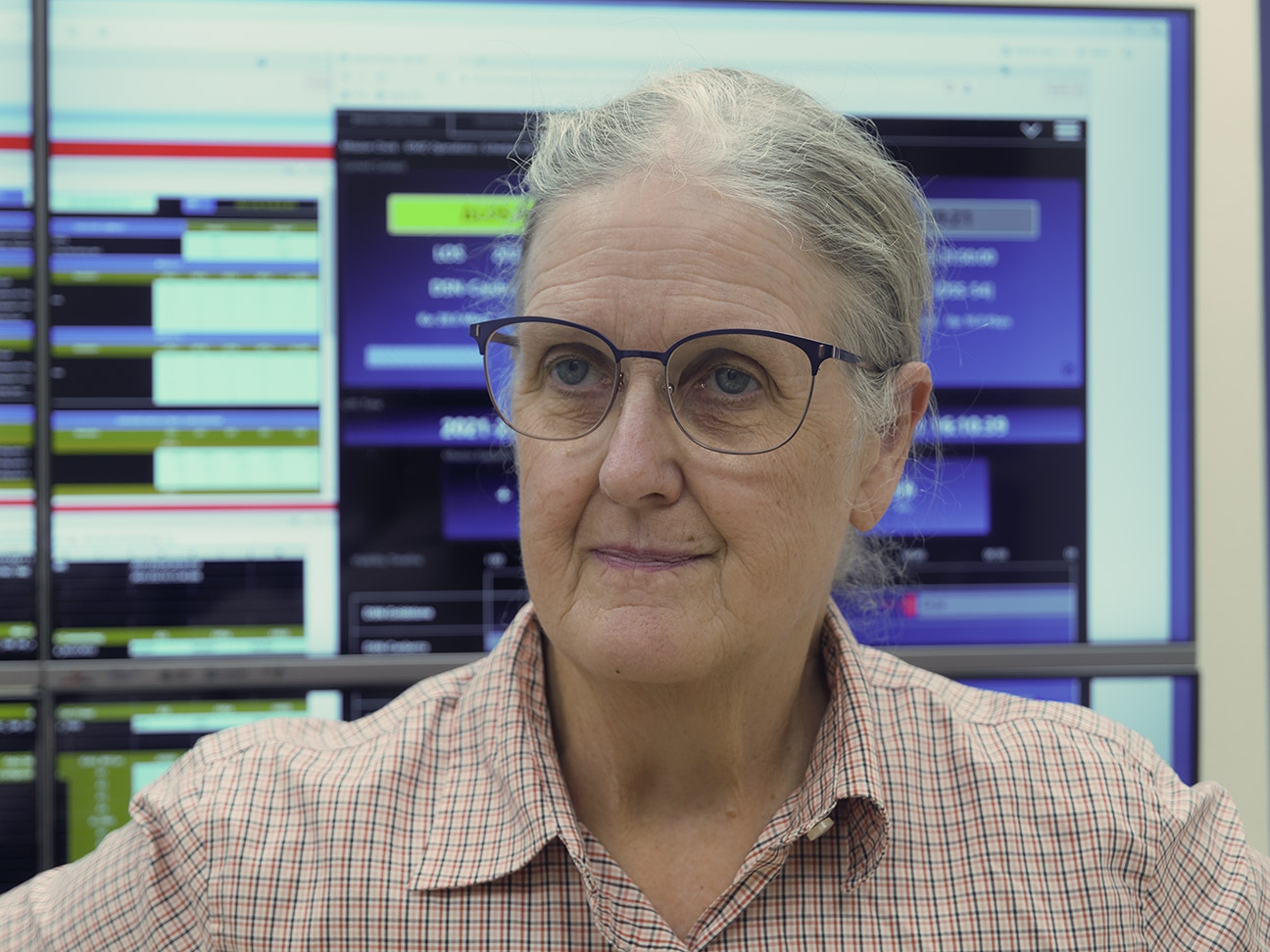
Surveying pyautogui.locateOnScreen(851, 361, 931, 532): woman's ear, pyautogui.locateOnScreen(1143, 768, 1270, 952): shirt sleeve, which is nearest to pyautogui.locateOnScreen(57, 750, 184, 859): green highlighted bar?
pyautogui.locateOnScreen(851, 361, 931, 532): woman's ear

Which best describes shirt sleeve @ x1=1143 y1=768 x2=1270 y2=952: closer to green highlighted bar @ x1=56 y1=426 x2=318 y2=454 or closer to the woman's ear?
the woman's ear

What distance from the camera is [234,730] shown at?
3.60 ft

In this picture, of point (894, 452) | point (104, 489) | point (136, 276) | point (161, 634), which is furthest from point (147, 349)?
point (894, 452)

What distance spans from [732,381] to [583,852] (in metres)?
0.45

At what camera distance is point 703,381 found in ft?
3.14

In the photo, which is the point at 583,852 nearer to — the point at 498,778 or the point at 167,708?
the point at 498,778

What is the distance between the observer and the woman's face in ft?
3.05

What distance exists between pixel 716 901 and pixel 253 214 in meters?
1.21

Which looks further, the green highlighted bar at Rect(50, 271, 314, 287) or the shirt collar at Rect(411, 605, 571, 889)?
the green highlighted bar at Rect(50, 271, 314, 287)

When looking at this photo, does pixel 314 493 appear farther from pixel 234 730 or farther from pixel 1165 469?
pixel 1165 469

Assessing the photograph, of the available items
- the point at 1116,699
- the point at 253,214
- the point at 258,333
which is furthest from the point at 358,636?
the point at 1116,699

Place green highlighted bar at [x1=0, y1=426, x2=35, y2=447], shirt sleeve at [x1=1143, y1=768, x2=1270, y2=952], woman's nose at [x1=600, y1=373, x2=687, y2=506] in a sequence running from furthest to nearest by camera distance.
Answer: green highlighted bar at [x1=0, y1=426, x2=35, y2=447], shirt sleeve at [x1=1143, y1=768, x2=1270, y2=952], woman's nose at [x1=600, y1=373, x2=687, y2=506]

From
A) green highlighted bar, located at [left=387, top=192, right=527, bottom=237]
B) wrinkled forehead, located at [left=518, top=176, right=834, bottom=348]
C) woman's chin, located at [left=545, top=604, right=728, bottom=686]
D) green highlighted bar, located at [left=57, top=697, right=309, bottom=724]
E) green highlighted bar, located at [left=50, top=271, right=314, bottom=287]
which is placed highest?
green highlighted bar, located at [left=387, top=192, right=527, bottom=237]

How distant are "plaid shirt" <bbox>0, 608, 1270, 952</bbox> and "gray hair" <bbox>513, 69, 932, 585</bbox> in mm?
361
